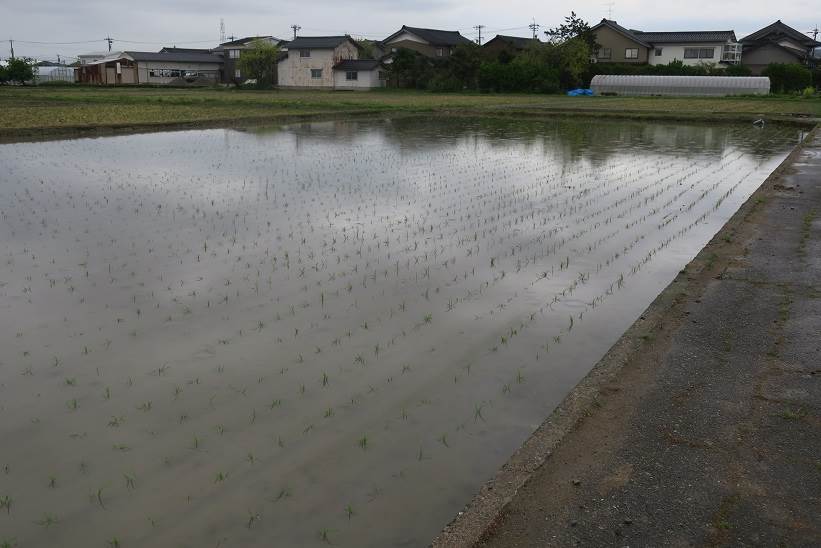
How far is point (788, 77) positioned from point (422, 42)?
22.6 metres

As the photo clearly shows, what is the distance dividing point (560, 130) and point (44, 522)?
706 inches

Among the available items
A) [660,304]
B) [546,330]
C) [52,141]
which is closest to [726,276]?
[660,304]

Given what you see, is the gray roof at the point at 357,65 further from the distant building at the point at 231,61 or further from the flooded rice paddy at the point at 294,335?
the flooded rice paddy at the point at 294,335

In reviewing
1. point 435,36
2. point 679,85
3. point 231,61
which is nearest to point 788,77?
point 679,85

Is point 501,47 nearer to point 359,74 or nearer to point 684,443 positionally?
point 359,74

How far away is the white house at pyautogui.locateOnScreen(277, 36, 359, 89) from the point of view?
44.1 metres

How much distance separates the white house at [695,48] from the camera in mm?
41625

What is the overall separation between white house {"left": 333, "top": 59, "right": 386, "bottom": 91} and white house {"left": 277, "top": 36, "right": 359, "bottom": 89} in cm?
48

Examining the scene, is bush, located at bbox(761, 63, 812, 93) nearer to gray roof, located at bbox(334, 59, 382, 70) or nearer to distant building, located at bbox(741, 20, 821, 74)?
distant building, located at bbox(741, 20, 821, 74)

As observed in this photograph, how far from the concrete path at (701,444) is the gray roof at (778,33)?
1894 inches

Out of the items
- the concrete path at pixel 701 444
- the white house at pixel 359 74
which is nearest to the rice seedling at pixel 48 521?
the concrete path at pixel 701 444

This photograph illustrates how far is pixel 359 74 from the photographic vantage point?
43750mm

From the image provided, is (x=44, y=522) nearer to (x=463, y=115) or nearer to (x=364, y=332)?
(x=364, y=332)

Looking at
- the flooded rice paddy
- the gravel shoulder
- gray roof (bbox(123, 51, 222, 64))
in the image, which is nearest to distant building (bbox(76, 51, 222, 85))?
gray roof (bbox(123, 51, 222, 64))
